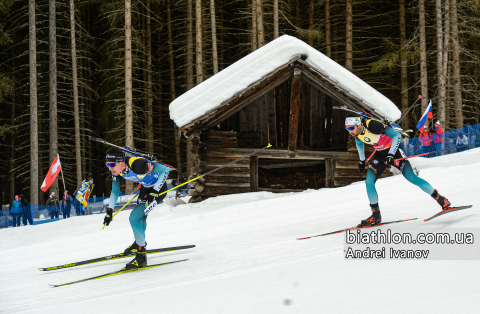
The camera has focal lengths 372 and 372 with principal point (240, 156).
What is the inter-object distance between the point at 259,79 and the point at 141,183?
682 cm

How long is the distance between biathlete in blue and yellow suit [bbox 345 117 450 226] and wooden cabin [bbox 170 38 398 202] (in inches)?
236

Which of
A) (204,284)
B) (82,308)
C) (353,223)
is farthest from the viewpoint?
(353,223)

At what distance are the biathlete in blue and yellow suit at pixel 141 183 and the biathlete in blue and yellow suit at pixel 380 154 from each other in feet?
10.7

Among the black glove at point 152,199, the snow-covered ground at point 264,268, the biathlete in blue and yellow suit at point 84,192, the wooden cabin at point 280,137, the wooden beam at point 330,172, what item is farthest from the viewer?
the biathlete in blue and yellow suit at point 84,192

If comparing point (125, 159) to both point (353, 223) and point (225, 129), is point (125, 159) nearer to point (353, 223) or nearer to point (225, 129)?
point (353, 223)

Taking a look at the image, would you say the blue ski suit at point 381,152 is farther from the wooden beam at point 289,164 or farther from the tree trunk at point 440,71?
the tree trunk at point 440,71

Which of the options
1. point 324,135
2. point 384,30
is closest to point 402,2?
point 384,30

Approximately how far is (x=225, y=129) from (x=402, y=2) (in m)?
16.6

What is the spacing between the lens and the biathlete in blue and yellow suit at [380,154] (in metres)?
6.07

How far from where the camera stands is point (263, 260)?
5.07 meters

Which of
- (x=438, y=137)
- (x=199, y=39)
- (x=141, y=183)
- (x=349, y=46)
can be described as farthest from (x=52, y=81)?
(x=438, y=137)

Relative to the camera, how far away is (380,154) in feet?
21.0

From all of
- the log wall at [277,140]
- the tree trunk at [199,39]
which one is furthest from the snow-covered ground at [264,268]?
the tree trunk at [199,39]

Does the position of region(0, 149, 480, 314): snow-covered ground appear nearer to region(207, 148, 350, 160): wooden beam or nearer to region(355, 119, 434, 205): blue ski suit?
region(355, 119, 434, 205): blue ski suit
